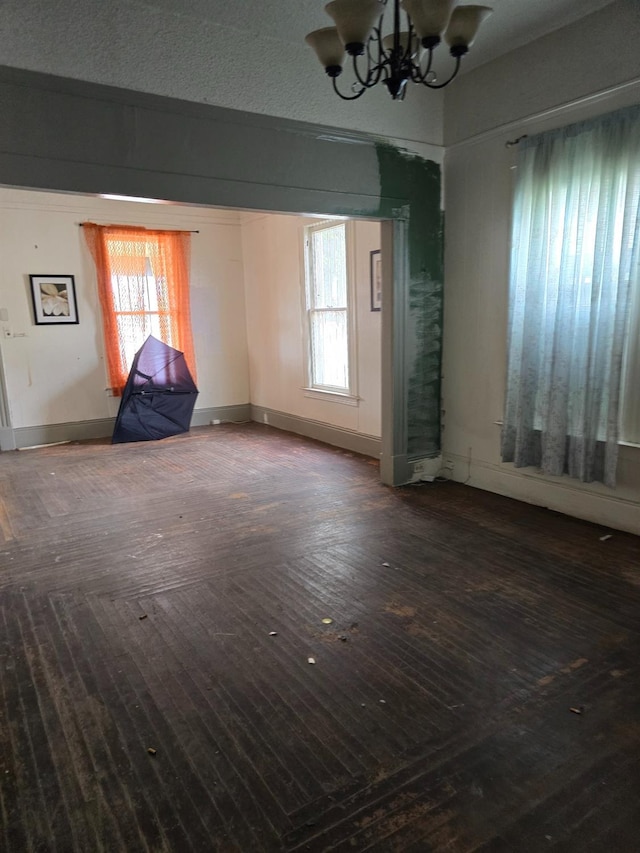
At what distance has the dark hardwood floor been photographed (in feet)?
5.47

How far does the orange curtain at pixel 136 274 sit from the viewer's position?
Result: 21.9 ft

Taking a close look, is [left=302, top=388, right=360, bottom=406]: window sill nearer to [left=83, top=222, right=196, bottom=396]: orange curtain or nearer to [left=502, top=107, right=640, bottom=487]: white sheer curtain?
[left=83, top=222, right=196, bottom=396]: orange curtain

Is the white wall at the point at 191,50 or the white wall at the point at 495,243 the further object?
the white wall at the point at 495,243

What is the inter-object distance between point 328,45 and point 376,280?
2910 millimetres

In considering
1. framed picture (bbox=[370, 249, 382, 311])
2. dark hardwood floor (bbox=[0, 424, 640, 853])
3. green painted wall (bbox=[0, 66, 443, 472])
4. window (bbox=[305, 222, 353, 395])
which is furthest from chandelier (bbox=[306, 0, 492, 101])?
window (bbox=[305, 222, 353, 395])

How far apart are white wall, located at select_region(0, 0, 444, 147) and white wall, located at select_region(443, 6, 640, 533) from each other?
0.91 m

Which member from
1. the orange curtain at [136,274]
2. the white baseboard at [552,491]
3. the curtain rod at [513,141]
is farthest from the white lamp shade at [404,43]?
the orange curtain at [136,274]

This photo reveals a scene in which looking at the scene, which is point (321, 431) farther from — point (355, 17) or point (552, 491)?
point (355, 17)

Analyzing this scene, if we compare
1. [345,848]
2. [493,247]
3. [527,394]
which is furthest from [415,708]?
[493,247]

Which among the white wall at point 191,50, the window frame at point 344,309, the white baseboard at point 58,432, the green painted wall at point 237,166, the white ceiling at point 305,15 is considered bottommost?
the white baseboard at point 58,432

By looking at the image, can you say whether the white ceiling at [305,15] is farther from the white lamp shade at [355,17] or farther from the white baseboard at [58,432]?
the white baseboard at [58,432]

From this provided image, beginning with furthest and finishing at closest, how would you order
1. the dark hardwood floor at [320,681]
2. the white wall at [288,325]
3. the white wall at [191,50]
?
the white wall at [288,325] < the white wall at [191,50] < the dark hardwood floor at [320,681]

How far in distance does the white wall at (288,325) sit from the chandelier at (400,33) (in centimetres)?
272

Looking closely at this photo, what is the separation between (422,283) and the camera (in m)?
4.53
